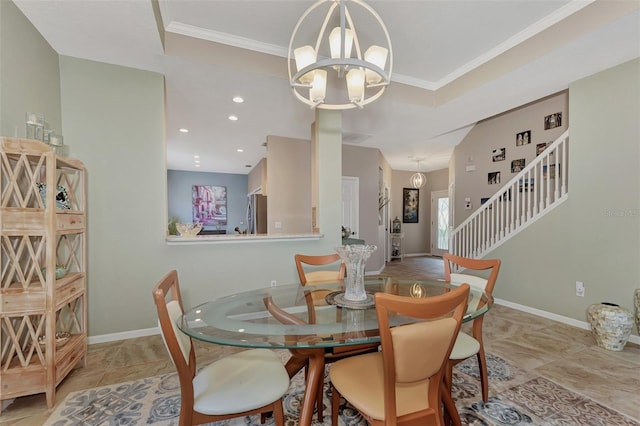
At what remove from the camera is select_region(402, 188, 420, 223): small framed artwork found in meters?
8.56

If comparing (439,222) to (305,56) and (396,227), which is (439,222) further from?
(305,56)

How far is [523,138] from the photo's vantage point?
4195 mm

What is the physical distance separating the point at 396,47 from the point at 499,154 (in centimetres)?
296

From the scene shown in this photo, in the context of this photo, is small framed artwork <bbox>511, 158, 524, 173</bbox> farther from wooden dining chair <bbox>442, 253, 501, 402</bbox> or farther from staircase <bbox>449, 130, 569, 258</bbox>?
wooden dining chair <bbox>442, 253, 501, 402</bbox>

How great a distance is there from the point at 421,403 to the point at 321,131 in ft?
9.95

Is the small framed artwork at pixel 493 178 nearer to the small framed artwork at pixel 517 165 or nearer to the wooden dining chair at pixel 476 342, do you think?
the small framed artwork at pixel 517 165

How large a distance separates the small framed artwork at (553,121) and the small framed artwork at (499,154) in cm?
67

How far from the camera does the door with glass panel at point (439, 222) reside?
831 centimetres

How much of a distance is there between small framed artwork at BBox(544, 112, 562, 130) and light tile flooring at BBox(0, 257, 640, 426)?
100 inches

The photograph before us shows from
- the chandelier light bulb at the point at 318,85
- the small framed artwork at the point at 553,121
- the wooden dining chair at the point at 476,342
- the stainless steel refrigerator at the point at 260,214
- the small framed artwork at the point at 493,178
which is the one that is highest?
the small framed artwork at the point at 553,121

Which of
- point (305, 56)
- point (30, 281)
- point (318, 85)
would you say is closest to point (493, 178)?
point (318, 85)

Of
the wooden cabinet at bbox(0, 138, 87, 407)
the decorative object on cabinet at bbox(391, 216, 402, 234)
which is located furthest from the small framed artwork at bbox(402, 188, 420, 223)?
the wooden cabinet at bbox(0, 138, 87, 407)

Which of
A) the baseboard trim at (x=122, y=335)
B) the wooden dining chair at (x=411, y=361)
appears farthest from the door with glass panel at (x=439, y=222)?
the wooden dining chair at (x=411, y=361)

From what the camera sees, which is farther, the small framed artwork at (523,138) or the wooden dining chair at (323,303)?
the small framed artwork at (523,138)
